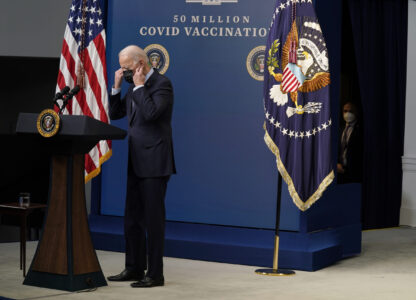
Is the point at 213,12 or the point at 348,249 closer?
the point at 213,12

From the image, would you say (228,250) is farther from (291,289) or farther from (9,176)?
(9,176)

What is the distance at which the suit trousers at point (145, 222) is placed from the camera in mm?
5238

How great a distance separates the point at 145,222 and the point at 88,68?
186 cm

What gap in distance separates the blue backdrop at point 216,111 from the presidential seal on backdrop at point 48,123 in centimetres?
196

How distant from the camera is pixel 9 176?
901cm

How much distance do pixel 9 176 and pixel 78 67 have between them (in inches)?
108

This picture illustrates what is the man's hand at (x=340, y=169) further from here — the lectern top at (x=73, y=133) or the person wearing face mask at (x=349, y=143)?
the lectern top at (x=73, y=133)

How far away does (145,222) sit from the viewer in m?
5.42

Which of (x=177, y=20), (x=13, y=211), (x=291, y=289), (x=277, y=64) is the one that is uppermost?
(x=177, y=20)

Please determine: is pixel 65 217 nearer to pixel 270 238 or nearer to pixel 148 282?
pixel 148 282

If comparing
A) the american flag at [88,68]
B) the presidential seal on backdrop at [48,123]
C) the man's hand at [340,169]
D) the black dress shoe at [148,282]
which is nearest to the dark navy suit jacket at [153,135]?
the presidential seal on backdrop at [48,123]

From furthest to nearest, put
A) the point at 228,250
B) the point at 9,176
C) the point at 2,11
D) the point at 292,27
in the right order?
1. the point at 9,176
2. the point at 2,11
3. the point at 228,250
4. the point at 292,27

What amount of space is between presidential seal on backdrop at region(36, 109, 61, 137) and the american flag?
167 cm

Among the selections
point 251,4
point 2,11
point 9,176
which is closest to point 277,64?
point 251,4
